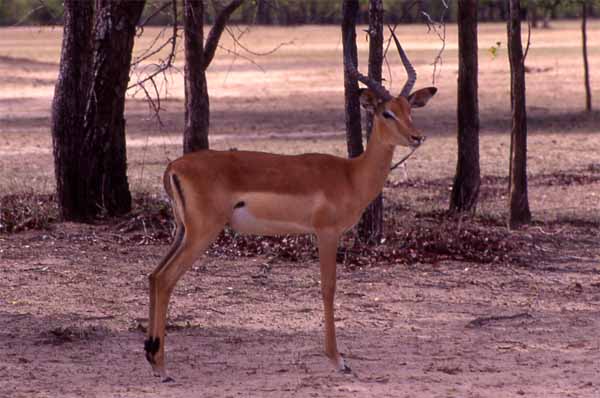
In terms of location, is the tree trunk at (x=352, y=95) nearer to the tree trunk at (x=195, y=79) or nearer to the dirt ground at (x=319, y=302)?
the dirt ground at (x=319, y=302)

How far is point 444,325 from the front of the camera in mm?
9023

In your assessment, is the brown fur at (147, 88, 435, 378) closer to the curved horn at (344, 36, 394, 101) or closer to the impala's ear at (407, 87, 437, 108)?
the curved horn at (344, 36, 394, 101)

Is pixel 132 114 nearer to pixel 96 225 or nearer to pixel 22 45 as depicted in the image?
pixel 96 225

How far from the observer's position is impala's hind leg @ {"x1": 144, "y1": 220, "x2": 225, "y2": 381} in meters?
7.56

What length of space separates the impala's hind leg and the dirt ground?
198 mm

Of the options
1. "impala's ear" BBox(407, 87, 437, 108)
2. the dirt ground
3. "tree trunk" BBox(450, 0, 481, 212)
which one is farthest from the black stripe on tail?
"tree trunk" BBox(450, 0, 481, 212)

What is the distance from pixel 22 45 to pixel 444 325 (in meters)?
49.9

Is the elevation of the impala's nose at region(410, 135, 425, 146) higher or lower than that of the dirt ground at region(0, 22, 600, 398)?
higher

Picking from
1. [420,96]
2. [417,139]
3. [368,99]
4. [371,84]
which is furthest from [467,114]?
[417,139]

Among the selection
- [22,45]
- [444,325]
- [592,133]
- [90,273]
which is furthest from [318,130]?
[22,45]

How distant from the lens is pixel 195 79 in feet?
40.5

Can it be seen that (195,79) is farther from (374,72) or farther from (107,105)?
(374,72)

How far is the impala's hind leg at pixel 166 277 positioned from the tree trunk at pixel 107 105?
5028mm

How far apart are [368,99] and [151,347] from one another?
215 centimetres
